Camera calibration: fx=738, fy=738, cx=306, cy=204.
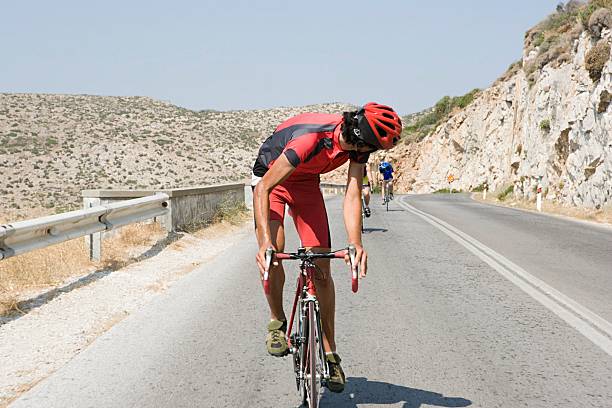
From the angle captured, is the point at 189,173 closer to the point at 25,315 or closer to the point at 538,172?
the point at 538,172

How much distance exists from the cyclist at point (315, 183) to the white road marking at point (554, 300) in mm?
2676

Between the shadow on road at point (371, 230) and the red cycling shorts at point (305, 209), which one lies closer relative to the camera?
the red cycling shorts at point (305, 209)

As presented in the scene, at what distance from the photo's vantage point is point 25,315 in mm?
7164

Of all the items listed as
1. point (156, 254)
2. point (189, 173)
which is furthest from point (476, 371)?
point (189, 173)

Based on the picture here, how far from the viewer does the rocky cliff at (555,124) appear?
2422cm

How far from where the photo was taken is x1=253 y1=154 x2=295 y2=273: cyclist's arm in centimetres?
425

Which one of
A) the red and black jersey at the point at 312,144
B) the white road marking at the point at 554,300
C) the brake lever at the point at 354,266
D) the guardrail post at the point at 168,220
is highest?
the red and black jersey at the point at 312,144

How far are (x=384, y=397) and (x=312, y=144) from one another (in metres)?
1.70

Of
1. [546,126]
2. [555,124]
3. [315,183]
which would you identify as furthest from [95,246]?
[546,126]

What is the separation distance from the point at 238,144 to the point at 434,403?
8767 centimetres

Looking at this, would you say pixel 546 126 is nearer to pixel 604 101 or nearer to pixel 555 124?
pixel 555 124

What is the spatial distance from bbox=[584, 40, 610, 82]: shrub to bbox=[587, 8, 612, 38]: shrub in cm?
76

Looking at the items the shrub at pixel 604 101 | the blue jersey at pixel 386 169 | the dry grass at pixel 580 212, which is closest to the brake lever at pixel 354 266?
the dry grass at pixel 580 212

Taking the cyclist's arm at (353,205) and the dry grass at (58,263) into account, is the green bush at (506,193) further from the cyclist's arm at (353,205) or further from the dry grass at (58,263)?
the cyclist's arm at (353,205)
